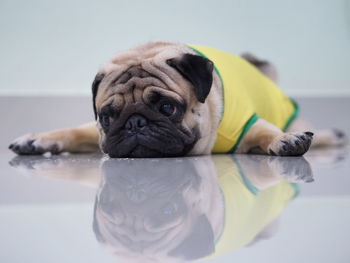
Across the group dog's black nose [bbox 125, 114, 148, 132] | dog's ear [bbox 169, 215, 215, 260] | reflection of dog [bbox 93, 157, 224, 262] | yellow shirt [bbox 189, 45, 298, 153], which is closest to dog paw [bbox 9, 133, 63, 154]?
dog's black nose [bbox 125, 114, 148, 132]

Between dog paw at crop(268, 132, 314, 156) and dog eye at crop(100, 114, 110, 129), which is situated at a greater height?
dog eye at crop(100, 114, 110, 129)

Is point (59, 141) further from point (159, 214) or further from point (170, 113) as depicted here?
point (159, 214)

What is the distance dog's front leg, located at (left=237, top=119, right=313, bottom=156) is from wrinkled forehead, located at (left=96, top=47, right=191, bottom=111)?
470 millimetres

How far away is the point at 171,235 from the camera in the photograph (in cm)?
92

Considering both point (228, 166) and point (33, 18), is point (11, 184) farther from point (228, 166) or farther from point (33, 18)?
point (33, 18)

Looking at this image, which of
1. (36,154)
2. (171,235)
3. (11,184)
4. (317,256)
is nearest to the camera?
(317,256)

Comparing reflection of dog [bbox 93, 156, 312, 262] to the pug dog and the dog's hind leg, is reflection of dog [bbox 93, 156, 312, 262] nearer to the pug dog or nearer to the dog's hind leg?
the pug dog

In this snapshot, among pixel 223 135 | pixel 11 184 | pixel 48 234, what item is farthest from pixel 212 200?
pixel 223 135

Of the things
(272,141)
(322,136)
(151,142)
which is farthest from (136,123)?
(322,136)

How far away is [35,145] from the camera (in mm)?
2729

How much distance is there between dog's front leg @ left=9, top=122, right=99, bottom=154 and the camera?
2.75 m

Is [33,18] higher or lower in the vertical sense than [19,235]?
lower

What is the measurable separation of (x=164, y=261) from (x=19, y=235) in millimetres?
293

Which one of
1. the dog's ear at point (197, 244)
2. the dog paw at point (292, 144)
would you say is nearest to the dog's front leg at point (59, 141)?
the dog paw at point (292, 144)
